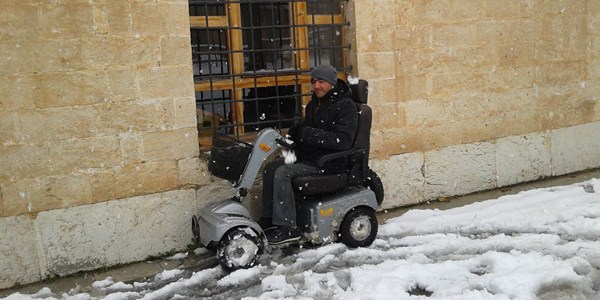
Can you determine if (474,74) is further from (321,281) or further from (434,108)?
(321,281)

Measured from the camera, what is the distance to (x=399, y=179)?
651 centimetres

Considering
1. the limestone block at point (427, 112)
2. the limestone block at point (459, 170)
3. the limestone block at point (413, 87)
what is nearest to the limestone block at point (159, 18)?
the limestone block at point (413, 87)

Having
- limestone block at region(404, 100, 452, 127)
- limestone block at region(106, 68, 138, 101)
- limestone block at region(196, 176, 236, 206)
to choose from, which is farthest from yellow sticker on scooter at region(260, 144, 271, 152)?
limestone block at region(404, 100, 452, 127)

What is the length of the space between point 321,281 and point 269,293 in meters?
0.43

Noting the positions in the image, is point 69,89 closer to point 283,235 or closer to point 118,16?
point 118,16

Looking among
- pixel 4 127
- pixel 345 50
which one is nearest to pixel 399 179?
pixel 345 50

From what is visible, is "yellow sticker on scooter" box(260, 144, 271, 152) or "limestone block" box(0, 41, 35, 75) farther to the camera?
"yellow sticker on scooter" box(260, 144, 271, 152)

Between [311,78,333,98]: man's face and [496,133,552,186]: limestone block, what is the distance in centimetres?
290

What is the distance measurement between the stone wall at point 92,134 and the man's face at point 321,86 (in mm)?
1149

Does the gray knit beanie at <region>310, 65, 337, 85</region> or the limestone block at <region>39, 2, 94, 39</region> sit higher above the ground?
the limestone block at <region>39, 2, 94, 39</region>

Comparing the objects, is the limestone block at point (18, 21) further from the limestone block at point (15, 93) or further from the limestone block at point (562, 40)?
the limestone block at point (562, 40)

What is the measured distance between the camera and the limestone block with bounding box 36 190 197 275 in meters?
4.99

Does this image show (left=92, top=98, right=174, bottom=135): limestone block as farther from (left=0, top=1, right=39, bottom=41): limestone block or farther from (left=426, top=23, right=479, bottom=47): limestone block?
(left=426, top=23, right=479, bottom=47): limestone block

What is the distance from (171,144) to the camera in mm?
5367
